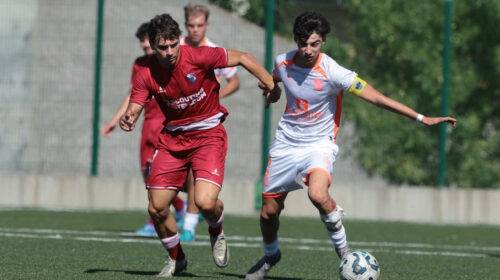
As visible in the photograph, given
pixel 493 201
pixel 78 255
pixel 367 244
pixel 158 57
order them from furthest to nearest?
pixel 493 201
pixel 367 244
pixel 78 255
pixel 158 57

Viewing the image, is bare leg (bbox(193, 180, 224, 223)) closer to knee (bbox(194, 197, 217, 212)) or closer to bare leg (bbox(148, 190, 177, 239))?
knee (bbox(194, 197, 217, 212))

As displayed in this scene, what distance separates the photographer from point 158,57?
7.45m

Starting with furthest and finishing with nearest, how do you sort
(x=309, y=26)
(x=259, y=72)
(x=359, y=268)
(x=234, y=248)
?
(x=234, y=248), (x=259, y=72), (x=309, y=26), (x=359, y=268)

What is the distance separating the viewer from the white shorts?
24.8 ft

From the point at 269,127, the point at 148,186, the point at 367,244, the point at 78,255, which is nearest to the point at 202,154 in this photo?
the point at 148,186

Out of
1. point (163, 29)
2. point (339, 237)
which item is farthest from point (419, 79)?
point (163, 29)

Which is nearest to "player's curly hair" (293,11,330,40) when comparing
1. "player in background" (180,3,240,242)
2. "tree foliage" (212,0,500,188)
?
"player in background" (180,3,240,242)

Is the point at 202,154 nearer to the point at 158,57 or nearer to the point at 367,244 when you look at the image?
the point at 158,57

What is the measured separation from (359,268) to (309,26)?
1720 millimetres

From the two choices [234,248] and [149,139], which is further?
[149,139]

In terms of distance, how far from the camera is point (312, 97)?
25.0 ft

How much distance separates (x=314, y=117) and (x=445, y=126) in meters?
7.45

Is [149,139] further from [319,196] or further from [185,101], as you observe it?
[319,196]

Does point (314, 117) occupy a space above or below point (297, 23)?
below
